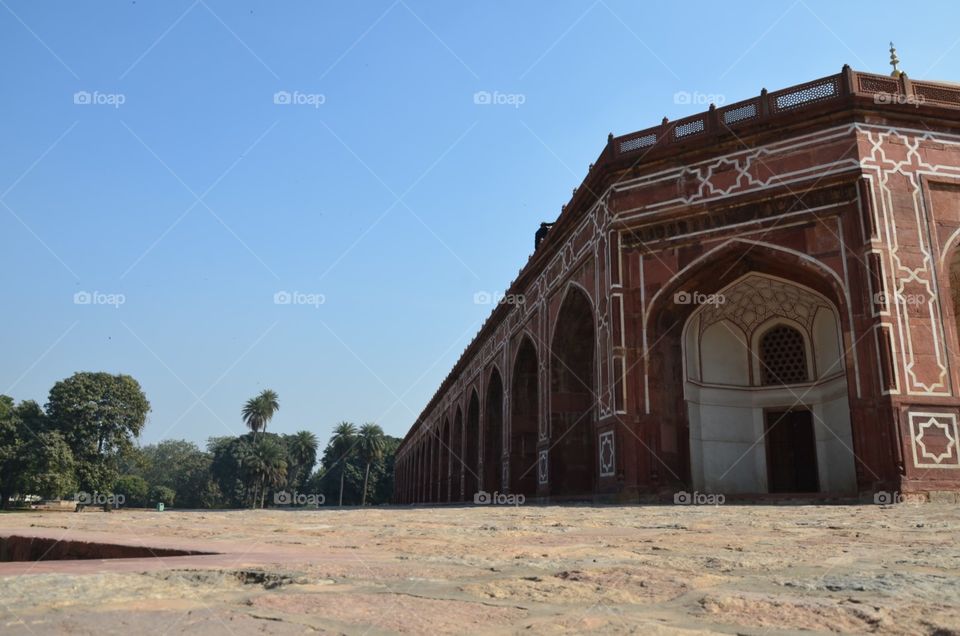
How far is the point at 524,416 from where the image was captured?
21.4 m

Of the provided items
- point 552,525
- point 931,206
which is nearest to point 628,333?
point 931,206

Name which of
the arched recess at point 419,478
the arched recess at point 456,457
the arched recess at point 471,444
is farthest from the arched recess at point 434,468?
the arched recess at point 471,444

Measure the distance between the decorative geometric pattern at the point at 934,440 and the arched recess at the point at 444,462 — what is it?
26618 millimetres

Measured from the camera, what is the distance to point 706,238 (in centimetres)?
1329

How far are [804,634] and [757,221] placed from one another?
12083mm

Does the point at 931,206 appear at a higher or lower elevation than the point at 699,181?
lower

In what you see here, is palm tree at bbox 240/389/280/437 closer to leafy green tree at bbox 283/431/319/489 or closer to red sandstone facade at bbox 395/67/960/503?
leafy green tree at bbox 283/431/319/489

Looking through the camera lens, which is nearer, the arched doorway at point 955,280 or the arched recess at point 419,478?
the arched doorway at point 955,280

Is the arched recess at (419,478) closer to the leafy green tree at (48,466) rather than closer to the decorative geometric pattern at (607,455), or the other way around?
the leafy green tree at (48,466)

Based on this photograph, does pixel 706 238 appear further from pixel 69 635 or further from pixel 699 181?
pixel 69 635

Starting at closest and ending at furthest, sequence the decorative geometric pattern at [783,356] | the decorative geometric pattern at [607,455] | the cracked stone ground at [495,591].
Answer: the cracked stone ground at [495,591] < the decorative geometric pattern at [607,455] < the decorative geometric pattern at [783,356]

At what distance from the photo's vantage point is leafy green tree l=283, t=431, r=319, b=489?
79.8m

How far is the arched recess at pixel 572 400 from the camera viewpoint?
680 inches

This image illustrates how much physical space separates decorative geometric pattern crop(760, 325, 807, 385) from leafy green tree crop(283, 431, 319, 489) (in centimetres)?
6992
